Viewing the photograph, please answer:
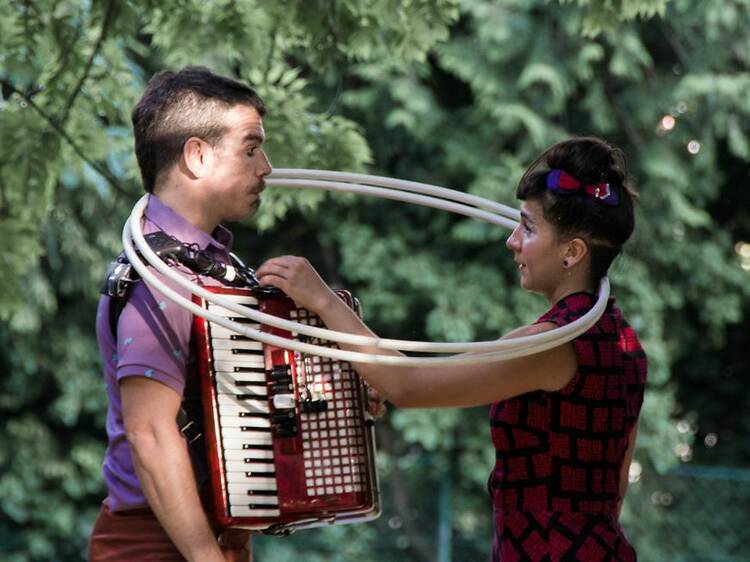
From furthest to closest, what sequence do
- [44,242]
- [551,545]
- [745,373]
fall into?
1. [745,373]
2. [44,242]
3. [551,545]

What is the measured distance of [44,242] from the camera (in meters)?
10.4

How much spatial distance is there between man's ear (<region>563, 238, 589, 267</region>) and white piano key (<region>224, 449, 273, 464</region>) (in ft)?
2.93

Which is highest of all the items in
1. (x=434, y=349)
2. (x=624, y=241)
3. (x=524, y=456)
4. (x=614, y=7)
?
(x=614, y=7)

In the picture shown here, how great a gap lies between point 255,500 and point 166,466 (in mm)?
277

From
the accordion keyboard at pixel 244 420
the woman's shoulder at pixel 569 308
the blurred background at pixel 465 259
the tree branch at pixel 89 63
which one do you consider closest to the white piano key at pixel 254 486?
the accordion keyboard at pixel 244 420

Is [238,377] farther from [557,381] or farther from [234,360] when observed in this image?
[557,381]

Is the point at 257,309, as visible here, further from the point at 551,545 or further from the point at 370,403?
the point at 551,545

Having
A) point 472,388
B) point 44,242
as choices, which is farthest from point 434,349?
point 44,242

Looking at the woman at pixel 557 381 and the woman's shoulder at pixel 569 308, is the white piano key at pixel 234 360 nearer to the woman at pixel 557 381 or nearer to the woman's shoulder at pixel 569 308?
the woman at pixel 557 381

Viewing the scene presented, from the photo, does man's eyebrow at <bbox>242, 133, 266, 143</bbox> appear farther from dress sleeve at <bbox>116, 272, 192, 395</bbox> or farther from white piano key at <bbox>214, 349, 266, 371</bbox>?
white piano key at <bbox>214, 349, 266, 371</bbox>

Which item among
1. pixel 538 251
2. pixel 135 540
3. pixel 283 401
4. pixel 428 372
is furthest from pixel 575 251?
pixel 135 540

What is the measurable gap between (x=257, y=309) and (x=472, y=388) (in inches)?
21.9

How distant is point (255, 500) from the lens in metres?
3.30

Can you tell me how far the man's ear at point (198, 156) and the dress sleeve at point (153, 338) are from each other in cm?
32
